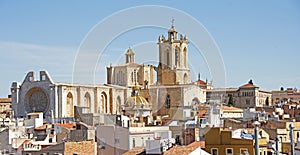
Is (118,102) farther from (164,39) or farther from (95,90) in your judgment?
(164,39)

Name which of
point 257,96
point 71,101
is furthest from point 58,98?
point 257,96

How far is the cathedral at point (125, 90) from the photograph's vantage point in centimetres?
5312

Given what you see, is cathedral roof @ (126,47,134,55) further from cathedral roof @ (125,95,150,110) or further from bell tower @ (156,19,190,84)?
cathedral roof @ (125,95,150,110)

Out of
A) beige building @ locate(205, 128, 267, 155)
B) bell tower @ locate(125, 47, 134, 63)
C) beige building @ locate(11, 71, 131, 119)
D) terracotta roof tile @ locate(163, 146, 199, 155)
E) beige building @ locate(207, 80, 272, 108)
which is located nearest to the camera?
beige building @ locate(205, 128, 267, 155)

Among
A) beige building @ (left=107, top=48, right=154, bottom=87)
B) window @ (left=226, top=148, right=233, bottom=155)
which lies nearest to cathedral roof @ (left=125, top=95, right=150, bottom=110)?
beige building @ (left=107, top=48, right=154, bottom=87)

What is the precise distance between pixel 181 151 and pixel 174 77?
46.7m

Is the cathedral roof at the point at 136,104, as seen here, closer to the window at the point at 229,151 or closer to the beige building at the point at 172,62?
the beige building at the point at 172,62

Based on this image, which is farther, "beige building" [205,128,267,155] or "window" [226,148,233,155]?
"window" [226,148,233,155]

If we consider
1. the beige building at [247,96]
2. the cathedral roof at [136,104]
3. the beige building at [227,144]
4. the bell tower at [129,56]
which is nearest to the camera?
the beige building at [227,144]

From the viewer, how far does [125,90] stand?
58.6m

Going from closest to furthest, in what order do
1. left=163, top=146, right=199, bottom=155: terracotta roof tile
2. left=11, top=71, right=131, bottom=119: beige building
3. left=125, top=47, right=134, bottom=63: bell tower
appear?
left=163, top=146, right=199, bottom=155: terracotta roof tile < left=11, top=71, right=131, bottom=119: beige building < left=125, top=47, right=134, bottom=63: bell tower

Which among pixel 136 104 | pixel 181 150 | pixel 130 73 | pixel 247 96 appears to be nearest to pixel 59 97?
pixel 130 73

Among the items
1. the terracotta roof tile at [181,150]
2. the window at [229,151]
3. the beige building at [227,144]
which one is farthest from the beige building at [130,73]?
the window at [229,151]

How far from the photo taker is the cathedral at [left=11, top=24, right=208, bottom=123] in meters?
53.1
